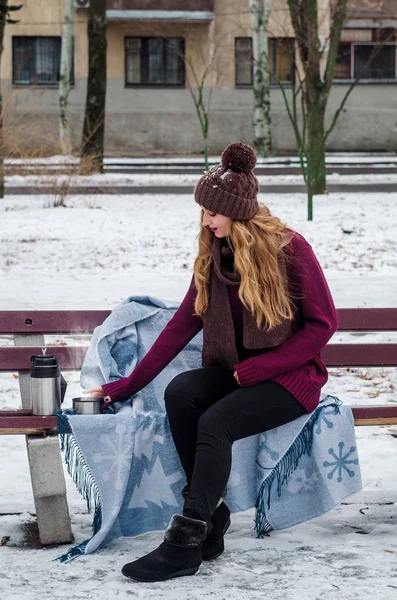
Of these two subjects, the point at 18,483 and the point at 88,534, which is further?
the point at 18,483

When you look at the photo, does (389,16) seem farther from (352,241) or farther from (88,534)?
(88,534)

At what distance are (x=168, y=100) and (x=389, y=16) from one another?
628cm

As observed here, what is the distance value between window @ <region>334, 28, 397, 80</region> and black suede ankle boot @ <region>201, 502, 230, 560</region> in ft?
98.6

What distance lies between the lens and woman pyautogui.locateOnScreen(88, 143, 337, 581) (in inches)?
150

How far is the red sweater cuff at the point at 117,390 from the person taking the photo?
13.4 ft

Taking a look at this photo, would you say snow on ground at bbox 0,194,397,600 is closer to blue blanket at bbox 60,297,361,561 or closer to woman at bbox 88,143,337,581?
blue blanket at bbox 60,297,361,561

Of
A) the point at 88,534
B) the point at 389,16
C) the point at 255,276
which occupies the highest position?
the point at 389,16

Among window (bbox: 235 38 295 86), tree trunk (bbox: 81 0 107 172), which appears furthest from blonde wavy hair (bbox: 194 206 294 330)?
window (bbox: 235 38 295 86)

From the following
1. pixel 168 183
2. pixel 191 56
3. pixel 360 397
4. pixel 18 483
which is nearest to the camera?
pixel 18 483

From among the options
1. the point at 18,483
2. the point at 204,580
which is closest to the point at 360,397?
the point at 18,483

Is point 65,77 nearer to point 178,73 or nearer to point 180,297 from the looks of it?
point 178,73

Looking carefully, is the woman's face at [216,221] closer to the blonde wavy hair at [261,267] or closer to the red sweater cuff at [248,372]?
the blonde wavy hair at [261,267]

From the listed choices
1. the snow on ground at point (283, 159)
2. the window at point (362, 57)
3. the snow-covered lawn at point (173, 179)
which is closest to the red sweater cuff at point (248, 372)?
the snow-covered lawn at point (173, 179)

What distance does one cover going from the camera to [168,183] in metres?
20.0
